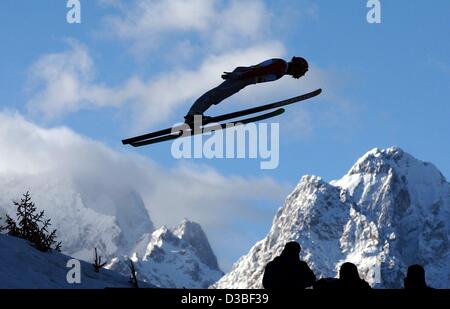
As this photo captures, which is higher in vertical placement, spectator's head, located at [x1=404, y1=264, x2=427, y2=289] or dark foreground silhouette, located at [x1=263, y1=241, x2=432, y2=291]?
dark foreground silhouette, located at [x1=263, y1=241, x2=432, y2=291]

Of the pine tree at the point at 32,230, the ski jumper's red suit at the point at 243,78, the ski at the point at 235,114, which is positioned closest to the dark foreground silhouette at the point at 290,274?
the ski jumper's red suit at the point at 243,78

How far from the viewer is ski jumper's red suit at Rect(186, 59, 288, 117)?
1631 centimetres

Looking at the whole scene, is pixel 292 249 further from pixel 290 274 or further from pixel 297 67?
pixel 297 67

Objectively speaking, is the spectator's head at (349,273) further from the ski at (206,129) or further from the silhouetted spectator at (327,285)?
the ski at (206,129)

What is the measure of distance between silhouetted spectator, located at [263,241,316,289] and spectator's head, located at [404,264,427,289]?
4.20 ft

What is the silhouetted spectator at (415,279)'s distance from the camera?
29.7ft

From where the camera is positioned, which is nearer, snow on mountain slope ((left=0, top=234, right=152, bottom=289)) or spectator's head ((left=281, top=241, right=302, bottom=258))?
spectator's head ((left=281, top=241, right=302, bottom=258))

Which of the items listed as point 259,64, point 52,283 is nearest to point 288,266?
point 259,64

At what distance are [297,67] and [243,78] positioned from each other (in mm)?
1136

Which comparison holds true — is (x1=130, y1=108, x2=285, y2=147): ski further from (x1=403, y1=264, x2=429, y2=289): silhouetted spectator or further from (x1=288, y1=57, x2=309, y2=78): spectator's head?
(x1=403, y1=264, x2=429, y2=289): silhouetted spectator

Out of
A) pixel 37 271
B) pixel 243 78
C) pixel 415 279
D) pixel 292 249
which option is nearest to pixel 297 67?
pixel 243 78

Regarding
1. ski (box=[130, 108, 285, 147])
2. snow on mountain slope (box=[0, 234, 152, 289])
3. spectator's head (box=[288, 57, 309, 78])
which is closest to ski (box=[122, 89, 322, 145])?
ski (box=[130, 108, 285, 147])
